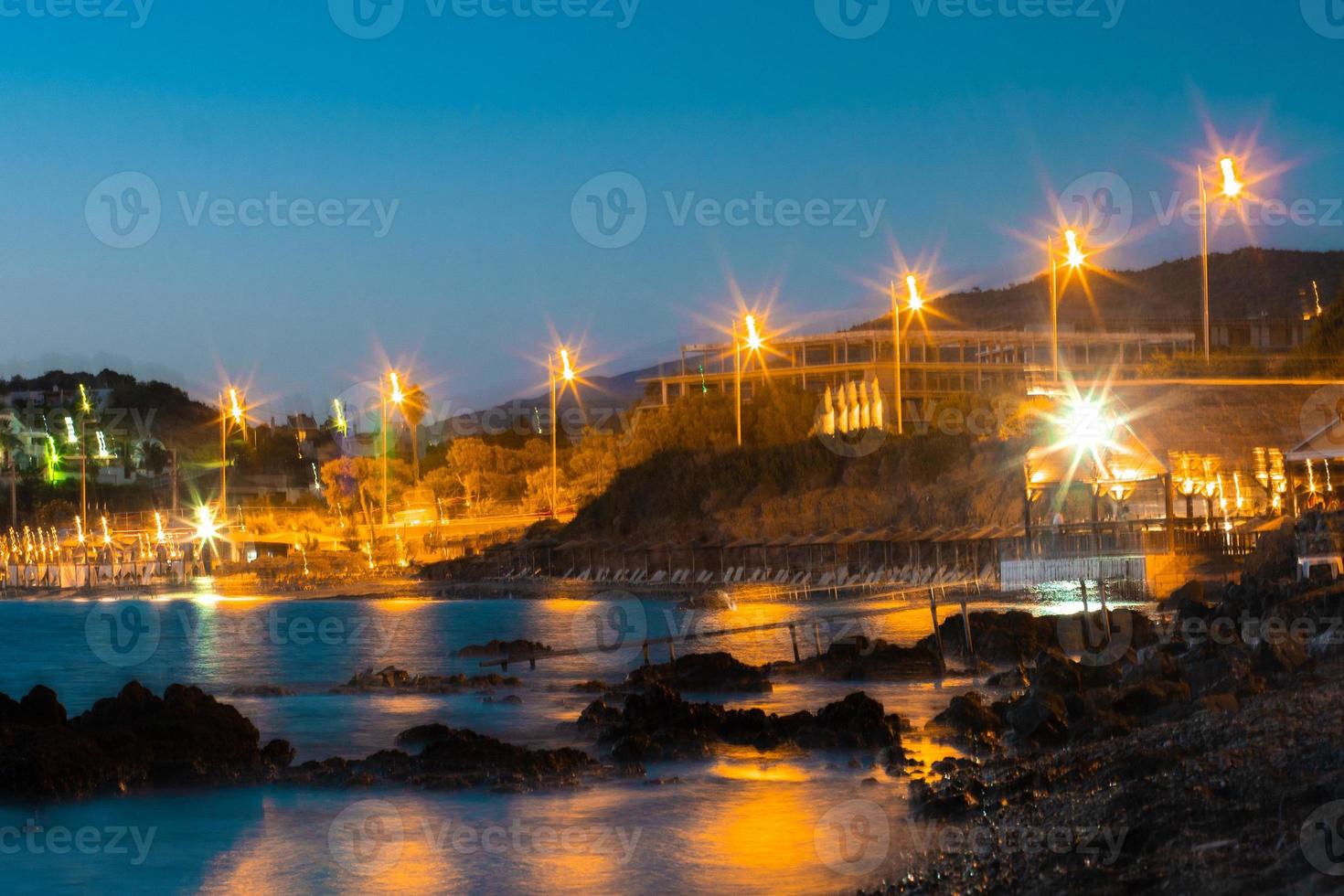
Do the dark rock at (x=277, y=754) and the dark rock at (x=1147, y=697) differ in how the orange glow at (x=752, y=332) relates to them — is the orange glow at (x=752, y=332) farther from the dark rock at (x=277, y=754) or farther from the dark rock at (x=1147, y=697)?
the dark rock at (x=1147, y=697)

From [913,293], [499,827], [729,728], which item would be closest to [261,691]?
[729,728]

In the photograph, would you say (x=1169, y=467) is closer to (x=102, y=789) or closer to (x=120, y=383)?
(x=102, y=789)

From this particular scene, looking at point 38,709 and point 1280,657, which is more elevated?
point 1280,657

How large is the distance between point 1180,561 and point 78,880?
25627 millimetres

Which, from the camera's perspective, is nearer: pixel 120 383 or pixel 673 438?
pixel 673 438

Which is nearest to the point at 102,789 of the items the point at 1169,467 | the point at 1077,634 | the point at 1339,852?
the point at 1339,852

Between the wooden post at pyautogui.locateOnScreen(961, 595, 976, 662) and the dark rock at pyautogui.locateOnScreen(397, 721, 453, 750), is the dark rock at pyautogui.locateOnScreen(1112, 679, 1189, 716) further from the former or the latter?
the wooden post at pyautogui.locateOnScreen(961, 595, 976, 662)

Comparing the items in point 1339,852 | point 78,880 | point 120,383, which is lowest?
point 78,880

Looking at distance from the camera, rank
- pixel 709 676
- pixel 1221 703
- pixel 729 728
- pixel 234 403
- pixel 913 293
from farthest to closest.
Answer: pixel 234 403 < pixel 913 293 < pixel 709 676 < pixel 729 728 < pixel 1221 703

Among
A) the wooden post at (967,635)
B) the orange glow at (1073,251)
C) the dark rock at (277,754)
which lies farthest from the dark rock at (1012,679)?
the orange glow at (1073,251)

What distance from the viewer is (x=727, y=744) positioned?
1864cm

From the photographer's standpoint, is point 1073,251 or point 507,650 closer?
point 507,650

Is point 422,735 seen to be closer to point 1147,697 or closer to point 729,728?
point 729,728

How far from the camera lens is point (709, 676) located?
25547 mm
